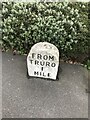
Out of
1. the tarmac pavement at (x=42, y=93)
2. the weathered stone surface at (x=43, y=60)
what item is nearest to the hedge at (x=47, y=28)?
the tarmac pavement at (x=42, y=93)

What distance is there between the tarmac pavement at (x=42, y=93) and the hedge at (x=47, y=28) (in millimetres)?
326

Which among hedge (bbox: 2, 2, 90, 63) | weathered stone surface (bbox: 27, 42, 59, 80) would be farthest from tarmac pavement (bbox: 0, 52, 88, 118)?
hedge (bbox: 2, 2, 90, 63)

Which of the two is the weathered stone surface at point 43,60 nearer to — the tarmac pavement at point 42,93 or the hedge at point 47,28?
the tarmac pavement at point 42,93

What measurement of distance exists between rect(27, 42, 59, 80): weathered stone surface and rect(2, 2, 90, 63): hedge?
2.01 feet

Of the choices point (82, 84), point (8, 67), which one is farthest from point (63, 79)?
point (8, 67)

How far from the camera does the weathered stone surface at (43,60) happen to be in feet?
15.7

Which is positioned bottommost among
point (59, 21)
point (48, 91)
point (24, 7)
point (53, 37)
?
point (48, 91)

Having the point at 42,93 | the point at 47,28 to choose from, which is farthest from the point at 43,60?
the point at 47,28

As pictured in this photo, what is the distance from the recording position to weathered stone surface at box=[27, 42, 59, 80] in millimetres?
4793

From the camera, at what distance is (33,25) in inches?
214

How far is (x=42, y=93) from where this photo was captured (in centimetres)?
477

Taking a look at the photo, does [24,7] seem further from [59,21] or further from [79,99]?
[79,99]

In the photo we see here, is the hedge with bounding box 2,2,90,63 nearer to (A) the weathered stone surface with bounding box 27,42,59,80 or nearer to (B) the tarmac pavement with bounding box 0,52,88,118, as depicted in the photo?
(B) the tarmac pavement with bounding box 0,52,88,118

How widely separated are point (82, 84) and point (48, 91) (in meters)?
0.69
